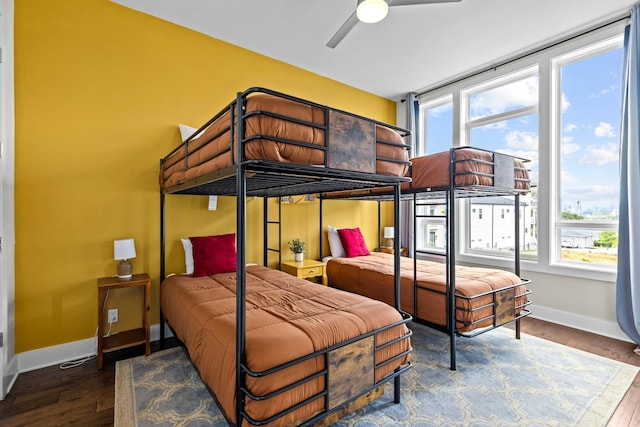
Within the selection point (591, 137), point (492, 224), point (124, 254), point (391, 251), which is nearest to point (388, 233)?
point (391, 251)

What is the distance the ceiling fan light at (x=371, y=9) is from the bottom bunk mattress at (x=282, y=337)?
6.93 ft

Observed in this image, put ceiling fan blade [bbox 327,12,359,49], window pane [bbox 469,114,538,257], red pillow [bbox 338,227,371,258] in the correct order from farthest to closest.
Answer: red pillow [bbox 338,227,371,258], window pane [bbox 469,114,538,257], ceiling fan blade [bbox 327,12,359,49]

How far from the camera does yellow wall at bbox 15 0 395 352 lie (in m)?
2.44

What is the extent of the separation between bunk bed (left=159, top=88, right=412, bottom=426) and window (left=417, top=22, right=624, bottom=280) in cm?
264

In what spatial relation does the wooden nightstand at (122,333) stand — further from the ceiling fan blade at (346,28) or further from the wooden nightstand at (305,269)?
the ceiling fan blade at (346,28)

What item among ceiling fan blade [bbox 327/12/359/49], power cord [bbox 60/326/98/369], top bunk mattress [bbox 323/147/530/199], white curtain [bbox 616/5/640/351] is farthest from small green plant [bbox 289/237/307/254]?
white curtain [bbox 616/5/640/351]

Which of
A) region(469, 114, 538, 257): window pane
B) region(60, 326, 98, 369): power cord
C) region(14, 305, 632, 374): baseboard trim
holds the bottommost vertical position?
region(60, 326, 98, 369): power cord

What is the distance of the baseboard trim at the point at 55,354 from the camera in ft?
7.79

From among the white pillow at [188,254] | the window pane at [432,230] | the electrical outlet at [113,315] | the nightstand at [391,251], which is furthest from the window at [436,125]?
the electrical outlet at [113,315]

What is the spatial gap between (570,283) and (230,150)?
3861 mm

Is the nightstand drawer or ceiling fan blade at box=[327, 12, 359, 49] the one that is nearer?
ceiling fan blade at box=[327, 12, 359, 49]

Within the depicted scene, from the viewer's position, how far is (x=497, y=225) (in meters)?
4.35

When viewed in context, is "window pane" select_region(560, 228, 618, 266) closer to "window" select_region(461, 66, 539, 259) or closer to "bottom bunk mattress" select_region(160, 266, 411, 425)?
"window" select_region(461, 66, 539, 259)

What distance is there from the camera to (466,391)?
207 cm
